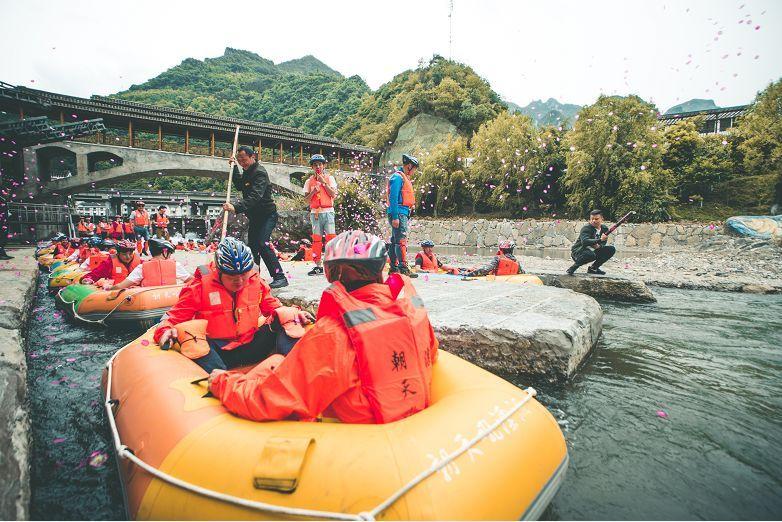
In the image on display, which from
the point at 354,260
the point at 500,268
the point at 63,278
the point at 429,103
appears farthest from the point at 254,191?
the point at 429,103

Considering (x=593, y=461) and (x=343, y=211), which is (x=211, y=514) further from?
(x=343, y=211)

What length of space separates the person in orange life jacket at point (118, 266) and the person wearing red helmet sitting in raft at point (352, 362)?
20.5 feet

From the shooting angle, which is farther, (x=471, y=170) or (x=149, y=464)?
(x=471, y=170)

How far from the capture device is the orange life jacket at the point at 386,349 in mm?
1688

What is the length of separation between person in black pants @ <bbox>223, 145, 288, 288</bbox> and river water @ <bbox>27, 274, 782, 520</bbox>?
8.00 ft

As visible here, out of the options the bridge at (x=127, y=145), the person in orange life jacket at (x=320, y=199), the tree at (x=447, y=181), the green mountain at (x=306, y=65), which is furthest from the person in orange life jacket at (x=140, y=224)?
the green mountain at (x=306, y=65)

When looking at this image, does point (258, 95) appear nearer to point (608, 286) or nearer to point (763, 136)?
point (763, 136)

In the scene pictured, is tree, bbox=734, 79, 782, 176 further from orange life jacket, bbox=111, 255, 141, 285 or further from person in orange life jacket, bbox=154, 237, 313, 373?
orange life jacket, bbox=111, 255, 141, 285

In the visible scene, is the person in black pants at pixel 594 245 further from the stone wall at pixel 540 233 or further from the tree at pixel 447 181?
Answer: the tree at pixel 447 181

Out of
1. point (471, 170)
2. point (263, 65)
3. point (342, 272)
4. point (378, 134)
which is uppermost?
point (263, 65)

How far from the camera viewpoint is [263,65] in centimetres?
10338

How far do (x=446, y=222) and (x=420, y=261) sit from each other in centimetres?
1656

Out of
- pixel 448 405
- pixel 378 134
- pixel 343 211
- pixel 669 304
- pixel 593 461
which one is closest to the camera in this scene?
pixel 448 405

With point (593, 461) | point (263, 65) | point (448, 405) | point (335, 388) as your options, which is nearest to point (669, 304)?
point (593, 461)
